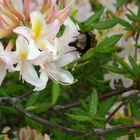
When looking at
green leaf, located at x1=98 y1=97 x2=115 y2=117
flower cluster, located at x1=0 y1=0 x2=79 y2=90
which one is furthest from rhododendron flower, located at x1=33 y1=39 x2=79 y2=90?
green leaf, located at x1=98 y1=97 x2=115 y2=117

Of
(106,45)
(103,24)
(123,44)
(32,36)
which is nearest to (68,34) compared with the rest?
(32,36)

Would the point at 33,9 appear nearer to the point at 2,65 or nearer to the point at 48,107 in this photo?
the point at 2,65

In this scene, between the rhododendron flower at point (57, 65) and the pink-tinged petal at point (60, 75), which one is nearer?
the rhododendron flower at point (57, 65)

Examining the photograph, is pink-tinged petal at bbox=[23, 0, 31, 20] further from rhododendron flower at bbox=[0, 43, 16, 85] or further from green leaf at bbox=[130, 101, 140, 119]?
green leaf at bbox=[130, 101, 140, 119]

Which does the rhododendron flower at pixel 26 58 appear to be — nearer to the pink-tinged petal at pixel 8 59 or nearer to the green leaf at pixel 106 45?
the pink-tinged petal at pixel 8 59

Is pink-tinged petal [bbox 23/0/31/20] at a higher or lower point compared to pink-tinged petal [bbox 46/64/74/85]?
higher

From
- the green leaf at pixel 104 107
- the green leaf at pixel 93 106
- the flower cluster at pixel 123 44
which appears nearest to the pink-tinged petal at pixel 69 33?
the green leaf at pixel 93 106

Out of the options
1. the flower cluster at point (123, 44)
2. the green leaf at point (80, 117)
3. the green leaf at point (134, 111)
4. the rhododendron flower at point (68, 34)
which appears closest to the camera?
the rhododendron flower at point (68, 34)

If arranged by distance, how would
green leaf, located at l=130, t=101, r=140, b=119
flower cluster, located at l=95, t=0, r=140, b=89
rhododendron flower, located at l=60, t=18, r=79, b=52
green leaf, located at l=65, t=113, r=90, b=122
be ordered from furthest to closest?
flower cluster, located at l=95, t=0, r=140, b=89 < green leaf, located at l=130, t=101, r=140, b=119 < green leaf, located at l=65, t=113, r=90, b=122 < rhododendron flower, located at l=60, t=18, r=79, b=52
